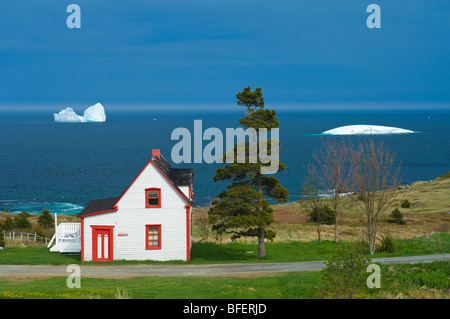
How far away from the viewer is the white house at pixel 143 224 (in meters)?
33.8

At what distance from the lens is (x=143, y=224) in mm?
33969

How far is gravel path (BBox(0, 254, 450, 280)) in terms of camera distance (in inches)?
1145

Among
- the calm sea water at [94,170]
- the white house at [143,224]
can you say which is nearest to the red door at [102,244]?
the white house at [143,224]

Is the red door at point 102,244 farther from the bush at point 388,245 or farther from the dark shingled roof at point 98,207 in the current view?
the bush at point 388,245

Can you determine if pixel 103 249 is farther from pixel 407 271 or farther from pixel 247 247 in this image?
pixel 407 271

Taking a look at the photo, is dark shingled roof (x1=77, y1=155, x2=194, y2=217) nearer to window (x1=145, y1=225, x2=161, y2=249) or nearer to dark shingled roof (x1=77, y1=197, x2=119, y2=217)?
dark shingled roof (x1=77, y1=197, x2=119, y2=217)

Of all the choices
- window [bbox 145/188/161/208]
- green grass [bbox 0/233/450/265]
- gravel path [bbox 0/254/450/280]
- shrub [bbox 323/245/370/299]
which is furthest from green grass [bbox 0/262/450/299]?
window [bbox 145/188/161/208]

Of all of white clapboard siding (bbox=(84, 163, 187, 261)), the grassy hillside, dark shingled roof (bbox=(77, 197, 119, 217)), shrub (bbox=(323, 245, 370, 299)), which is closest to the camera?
shrub (bbox=(323, 245, 370, 299))

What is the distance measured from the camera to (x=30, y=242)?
144 ft

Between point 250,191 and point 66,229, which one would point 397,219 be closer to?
point 250,191

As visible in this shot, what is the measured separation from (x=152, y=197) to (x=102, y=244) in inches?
185

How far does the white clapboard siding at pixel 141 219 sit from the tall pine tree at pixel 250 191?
285cm

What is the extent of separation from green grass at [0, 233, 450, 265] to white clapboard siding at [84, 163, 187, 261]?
0.99 meters
